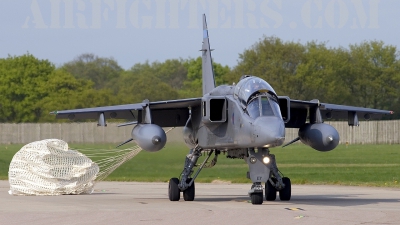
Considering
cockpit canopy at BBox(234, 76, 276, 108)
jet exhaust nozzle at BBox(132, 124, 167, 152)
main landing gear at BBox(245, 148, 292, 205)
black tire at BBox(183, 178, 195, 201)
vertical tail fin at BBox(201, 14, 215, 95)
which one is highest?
vertical tail fin at BBox(201, 14, 215, 95)

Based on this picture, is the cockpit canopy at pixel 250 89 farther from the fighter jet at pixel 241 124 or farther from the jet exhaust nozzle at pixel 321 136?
the jet exhaust nozzle at pixel 321 136

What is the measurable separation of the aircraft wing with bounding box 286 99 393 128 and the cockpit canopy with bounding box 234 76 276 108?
2.03 m

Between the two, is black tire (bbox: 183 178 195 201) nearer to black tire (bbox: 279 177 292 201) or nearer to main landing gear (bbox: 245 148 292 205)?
main landing gear (bbox: 245 148 292 205)

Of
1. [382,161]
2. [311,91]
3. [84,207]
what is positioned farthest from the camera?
[311,91]

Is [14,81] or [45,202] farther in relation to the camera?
[14,81]

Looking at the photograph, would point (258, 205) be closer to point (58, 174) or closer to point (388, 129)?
point (58, 174)

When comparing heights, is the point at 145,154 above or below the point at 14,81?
below

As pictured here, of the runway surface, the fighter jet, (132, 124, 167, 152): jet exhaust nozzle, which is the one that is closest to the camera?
the runway surface

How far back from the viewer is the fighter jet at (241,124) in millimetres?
17756

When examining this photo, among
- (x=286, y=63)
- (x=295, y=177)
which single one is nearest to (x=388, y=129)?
(x=286, y=63)

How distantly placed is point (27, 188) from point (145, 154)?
33.5ft

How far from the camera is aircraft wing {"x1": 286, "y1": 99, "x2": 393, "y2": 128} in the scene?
20531 mm

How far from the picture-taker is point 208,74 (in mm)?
23766

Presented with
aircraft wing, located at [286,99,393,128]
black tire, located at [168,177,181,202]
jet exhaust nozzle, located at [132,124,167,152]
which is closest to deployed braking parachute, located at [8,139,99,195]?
black tire, located at [168,177,181,202]
